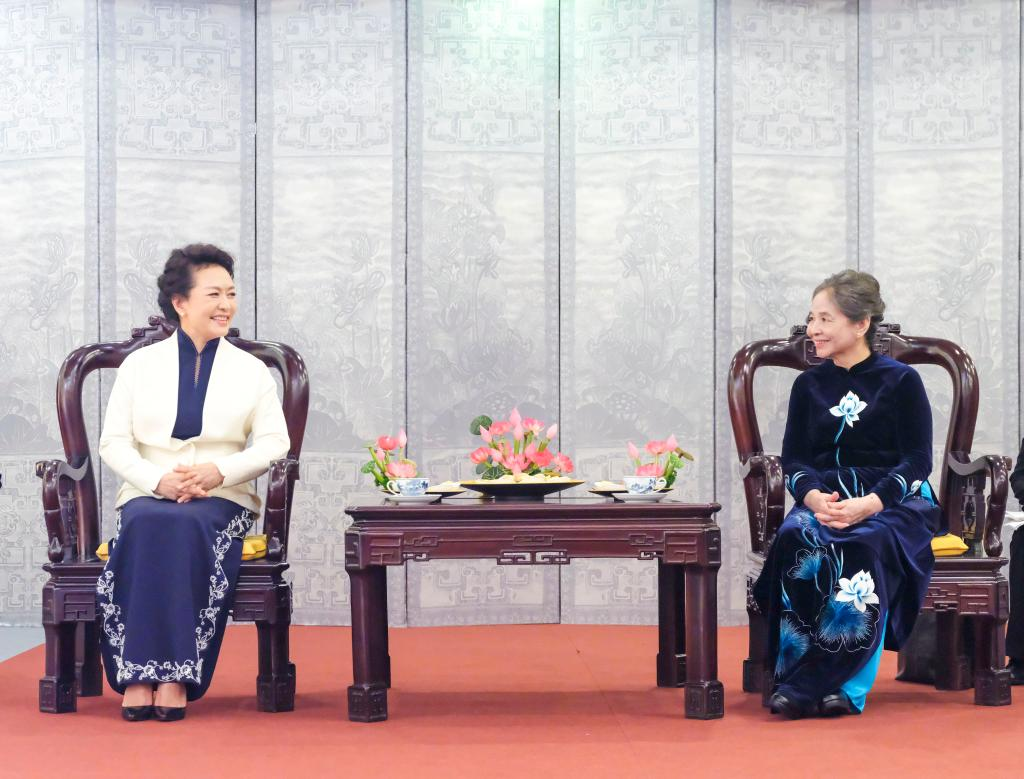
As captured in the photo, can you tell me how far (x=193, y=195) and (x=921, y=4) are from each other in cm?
320

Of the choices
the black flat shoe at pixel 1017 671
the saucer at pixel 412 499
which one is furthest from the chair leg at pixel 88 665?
the black flat shoe at pixel 1017 671

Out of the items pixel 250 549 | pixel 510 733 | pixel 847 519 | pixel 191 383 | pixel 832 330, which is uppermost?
pixel 832 330

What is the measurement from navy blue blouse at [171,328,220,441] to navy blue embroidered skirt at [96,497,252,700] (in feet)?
0.85

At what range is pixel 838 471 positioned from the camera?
3332 millimetres

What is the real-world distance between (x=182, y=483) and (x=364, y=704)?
0.79 m

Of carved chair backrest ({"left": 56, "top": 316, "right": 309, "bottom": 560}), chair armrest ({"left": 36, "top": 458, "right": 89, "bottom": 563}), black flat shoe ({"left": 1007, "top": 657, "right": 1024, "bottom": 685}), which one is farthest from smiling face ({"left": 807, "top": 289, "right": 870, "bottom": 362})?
chair armrest ({"left": 36, "top": 458, "right": 89, "bottom": 563})

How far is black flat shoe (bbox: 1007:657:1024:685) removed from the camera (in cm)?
353

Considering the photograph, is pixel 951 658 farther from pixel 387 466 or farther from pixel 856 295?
pixel 387 466

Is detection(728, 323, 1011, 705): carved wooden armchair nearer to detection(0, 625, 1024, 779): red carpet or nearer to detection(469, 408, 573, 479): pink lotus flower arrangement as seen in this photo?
detection(0, 625, 1024, 779): red carpet

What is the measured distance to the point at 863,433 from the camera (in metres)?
3.33

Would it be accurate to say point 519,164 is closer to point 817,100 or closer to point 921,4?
point 817,100

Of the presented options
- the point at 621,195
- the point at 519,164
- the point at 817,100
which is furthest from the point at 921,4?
the point at 519,164

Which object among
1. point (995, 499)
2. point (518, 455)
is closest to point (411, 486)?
point (518, 455)

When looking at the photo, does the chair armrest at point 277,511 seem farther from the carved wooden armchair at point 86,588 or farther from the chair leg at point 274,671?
the chair leg at point 274,671
